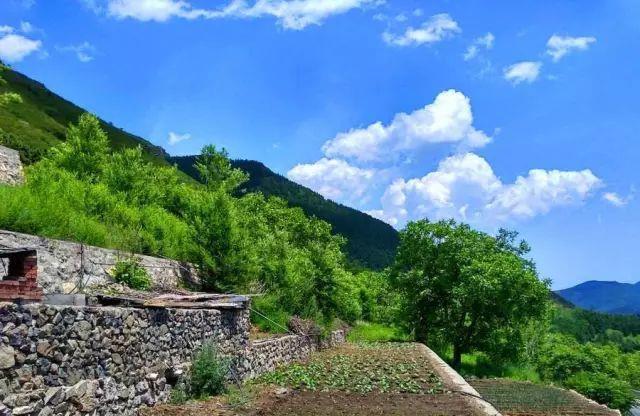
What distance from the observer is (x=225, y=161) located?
48844 millimetres

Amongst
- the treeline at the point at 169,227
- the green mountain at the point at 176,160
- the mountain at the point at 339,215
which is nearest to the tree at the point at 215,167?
the treeline at the point at 169,227

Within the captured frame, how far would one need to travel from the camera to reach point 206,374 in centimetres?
1217

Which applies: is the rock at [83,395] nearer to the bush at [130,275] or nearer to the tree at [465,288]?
the bush at [130,275]

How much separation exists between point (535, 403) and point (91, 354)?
1847 cm

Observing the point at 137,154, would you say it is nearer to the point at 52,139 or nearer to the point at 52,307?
the point at 52,307

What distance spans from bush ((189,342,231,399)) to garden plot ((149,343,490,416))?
0.48 m

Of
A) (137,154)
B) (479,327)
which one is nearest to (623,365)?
(479,327)

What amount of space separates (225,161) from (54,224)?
110 ft

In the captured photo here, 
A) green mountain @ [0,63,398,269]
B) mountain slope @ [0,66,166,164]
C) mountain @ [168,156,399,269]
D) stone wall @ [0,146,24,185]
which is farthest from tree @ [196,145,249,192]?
mountain @ [168,156,399,269]

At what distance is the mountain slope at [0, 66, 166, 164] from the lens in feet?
248

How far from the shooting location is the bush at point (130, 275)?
15648mm

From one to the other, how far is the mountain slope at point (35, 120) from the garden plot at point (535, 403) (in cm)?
5346

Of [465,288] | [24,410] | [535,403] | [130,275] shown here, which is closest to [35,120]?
[465,288]

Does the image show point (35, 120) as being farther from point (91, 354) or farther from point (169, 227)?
point (91, 354)
